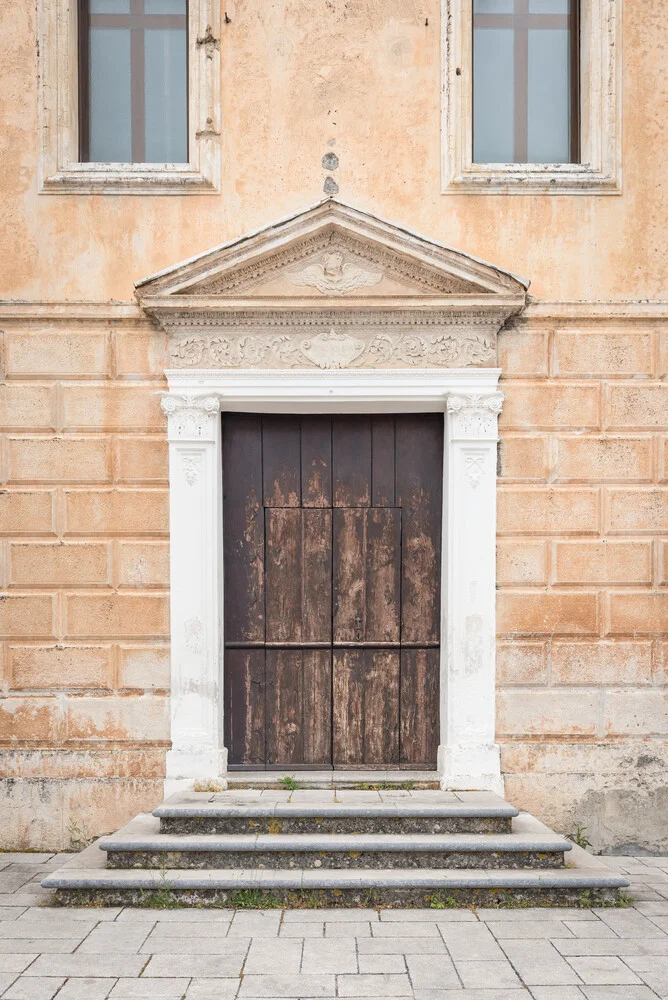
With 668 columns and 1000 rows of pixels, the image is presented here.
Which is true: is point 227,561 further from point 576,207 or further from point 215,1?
point 215,1

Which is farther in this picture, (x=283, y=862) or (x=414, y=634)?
(x=414, y=634)

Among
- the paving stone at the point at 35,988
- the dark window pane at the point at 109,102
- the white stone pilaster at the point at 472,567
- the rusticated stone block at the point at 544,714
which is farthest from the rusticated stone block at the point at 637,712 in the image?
the dark window pane at the point at 109,102

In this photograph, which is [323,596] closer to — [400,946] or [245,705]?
[245,705]

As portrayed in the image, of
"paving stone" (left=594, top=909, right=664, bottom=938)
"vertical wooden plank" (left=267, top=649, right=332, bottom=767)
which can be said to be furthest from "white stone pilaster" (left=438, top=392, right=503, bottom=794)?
"paving stone" (left=594, top=909, right=664, bottom=938)

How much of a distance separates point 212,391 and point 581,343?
257cm

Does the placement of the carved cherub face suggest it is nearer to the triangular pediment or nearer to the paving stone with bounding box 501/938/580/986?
the triangular pediment

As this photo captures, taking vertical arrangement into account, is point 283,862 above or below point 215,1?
below

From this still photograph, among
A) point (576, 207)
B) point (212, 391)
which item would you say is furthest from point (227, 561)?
point (576, 207)

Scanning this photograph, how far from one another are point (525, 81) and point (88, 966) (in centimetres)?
622

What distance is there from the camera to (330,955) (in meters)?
4.29

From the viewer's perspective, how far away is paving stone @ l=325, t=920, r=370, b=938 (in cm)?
453

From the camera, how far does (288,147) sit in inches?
233

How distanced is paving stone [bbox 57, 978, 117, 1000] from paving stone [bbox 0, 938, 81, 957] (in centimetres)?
33

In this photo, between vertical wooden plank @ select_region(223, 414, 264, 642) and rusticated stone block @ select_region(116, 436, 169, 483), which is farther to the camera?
vertical wooden plank @ select_region(223, 414, 264, 642)
